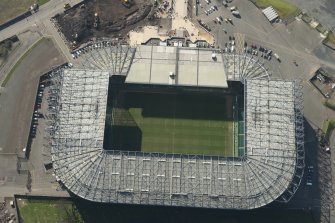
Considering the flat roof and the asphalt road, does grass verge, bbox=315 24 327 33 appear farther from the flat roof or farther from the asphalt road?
the asphalt road

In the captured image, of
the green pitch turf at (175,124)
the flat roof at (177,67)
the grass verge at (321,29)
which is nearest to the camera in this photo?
the flat roof at (177,67)

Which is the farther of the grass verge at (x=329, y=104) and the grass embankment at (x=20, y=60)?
the grass embankment at (x=20, y=60)

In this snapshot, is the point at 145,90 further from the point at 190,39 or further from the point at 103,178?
the point at 103,178

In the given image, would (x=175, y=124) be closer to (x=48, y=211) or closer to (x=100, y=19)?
(x=100, y=19)

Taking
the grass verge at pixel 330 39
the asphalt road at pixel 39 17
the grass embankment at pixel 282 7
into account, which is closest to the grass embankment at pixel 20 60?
the asphalt road at pixel 39 17

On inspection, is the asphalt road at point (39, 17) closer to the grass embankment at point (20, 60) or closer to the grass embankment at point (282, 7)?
the grass embankment at point (20, 60)

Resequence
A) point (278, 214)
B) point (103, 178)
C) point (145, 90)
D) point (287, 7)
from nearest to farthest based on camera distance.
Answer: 1. point (103, 178)
2. point (278, 214)
3. point (145, 90)
4. point (287, 7)

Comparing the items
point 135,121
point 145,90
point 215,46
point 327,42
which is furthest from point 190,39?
point 327,42
